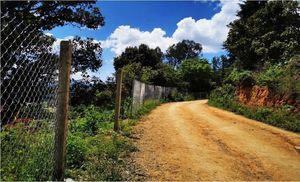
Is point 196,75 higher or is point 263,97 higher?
point 196,75

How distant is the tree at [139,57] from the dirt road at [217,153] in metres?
38.9

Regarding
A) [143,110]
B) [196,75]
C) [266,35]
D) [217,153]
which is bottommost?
[217,153]

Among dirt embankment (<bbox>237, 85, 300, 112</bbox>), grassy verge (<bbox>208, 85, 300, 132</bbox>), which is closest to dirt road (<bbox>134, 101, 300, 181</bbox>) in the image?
grassy verge (<bbox>208, 85, 300, 132</bbox>)

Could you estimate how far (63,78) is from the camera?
18.5 ft

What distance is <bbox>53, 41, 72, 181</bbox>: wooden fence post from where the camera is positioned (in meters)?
5.63

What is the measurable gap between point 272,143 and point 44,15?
15.2 metres

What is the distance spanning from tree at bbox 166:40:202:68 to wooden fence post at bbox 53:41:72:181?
316ft

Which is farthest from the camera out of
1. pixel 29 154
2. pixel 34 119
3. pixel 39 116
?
pixel 39 116

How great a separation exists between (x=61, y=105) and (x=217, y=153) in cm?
493

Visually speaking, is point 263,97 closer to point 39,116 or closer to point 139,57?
point 39,116

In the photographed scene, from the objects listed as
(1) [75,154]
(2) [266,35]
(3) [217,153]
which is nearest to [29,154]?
(1) [75,154]

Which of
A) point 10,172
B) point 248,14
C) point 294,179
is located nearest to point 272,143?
point 294,179

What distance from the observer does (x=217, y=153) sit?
952 cm

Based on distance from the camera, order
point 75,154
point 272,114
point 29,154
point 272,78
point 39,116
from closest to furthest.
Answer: point 29,154 < point 39,116 < point 75,154 < point 272,114 < point 272,78
